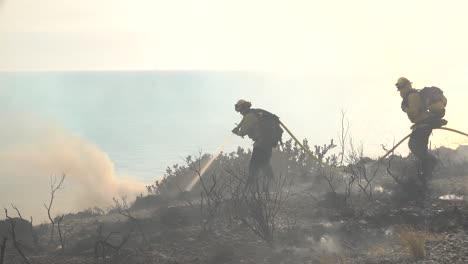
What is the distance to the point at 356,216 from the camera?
8.28m

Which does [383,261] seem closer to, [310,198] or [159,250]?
[159,250]

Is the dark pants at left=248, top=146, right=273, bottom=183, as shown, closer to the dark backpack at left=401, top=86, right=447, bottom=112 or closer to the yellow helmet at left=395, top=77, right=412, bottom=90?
the yellow helmet at left=395, top=77, right=412, bottom=90

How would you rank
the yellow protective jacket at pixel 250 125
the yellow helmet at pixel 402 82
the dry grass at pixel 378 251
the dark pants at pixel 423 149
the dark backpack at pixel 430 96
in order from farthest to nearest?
the yellow protective jacket at pixel 250 125 → the dark pants at pixel 423 149 → the yellow helmet at pixel 402 82 → the dark backpack at pixel 430 96 → the dry grass at pixel 378 251

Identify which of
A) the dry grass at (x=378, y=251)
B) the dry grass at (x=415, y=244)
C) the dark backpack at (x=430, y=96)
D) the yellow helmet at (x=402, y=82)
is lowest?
the dry grass at (x=378, y=251)

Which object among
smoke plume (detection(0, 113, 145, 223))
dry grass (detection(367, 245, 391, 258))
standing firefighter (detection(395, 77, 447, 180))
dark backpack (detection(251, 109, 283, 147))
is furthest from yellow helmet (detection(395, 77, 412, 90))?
smoke plume (detection(0, 113, 145, 223))

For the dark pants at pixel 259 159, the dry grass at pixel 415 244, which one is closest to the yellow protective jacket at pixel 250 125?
the dark pants at pixel 259 159

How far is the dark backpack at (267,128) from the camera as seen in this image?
10.2 meters

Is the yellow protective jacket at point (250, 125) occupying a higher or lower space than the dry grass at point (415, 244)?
higher

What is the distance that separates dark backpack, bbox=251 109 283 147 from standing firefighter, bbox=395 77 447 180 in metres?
2.37

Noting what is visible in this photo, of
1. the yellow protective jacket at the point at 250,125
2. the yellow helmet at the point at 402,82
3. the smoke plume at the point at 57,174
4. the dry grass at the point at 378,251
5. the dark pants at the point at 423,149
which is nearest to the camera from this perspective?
the dry grass at the point at 378,251

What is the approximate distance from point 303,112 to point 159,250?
15192cm

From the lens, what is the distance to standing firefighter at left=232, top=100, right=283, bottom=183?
10.2 m

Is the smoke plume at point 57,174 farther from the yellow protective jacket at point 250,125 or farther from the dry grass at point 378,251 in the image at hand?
the dry grass at point 378,251

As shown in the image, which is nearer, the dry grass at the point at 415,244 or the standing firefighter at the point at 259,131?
the dry grass at the point at 415,244
